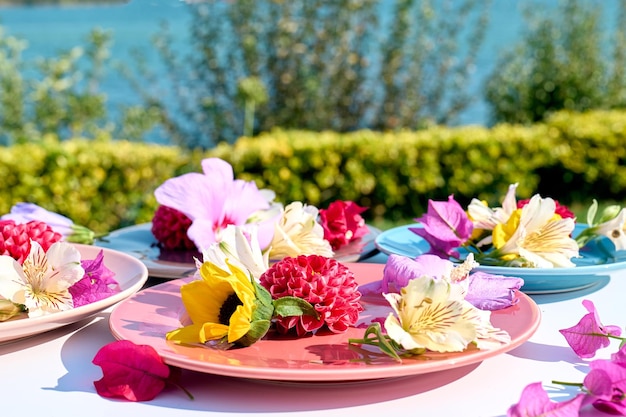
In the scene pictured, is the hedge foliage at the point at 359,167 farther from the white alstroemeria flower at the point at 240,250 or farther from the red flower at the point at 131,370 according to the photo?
the red flower at the point at 131,370

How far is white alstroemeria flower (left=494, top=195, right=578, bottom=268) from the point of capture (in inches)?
51.7

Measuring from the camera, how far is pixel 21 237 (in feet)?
4.02

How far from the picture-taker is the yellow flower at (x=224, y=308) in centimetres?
98

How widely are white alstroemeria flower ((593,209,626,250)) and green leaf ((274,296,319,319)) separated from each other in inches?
26.4

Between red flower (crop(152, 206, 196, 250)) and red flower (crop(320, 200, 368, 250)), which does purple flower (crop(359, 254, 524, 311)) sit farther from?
red flower (crop(152, 206, 196, 250))

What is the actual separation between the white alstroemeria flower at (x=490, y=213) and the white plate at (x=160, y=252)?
0.86ft

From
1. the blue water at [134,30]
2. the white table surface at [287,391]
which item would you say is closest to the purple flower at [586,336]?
the white table surface at [287,391]

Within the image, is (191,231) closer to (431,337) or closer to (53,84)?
(431,337)

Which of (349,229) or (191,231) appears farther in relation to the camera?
(349,229)

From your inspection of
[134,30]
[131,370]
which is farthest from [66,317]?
[134,30]

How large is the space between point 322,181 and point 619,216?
3.94 meters

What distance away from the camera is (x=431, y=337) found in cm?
93

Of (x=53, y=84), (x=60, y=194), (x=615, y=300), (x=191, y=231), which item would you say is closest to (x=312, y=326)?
(x=191, y=231)

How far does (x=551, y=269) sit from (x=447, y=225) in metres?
0.20
